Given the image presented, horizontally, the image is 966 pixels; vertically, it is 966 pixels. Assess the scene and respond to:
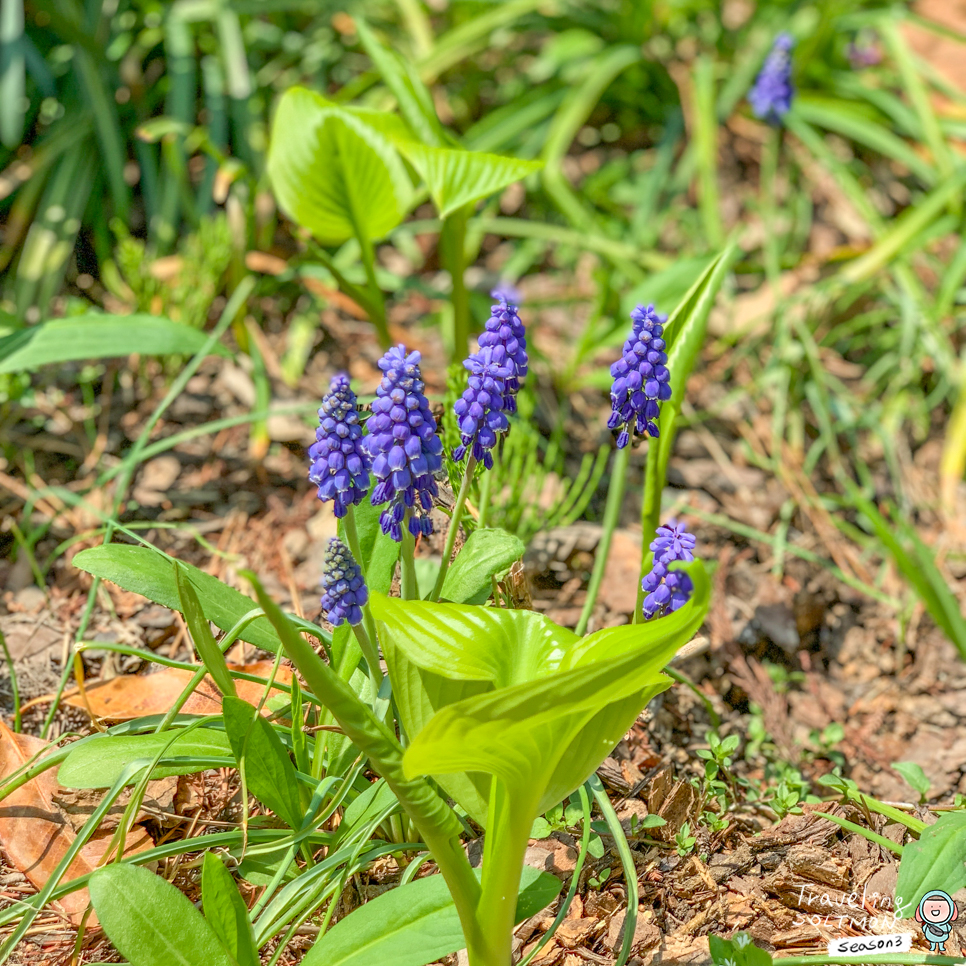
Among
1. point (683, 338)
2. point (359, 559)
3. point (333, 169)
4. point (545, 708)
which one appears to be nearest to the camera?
point (545, 708)

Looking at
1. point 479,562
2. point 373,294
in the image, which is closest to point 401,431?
point 479,562

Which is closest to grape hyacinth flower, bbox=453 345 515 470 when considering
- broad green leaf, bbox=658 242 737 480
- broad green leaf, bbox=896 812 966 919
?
broad green leaf, bbox=658 242 737 480

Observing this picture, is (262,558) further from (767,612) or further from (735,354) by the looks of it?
(735,354)

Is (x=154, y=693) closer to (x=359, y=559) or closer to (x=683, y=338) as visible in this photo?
(x=359, y=559)

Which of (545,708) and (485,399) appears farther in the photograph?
(485,399)

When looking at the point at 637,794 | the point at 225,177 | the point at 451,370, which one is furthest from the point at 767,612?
the point at 225,177

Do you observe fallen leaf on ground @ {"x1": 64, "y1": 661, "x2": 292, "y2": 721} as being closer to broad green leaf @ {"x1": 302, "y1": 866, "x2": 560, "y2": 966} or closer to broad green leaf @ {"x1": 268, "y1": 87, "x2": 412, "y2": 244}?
broad green leaf @ {"x1": 302, "y1": 866, "x2": 560, "y2": 966}

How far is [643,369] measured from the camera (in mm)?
1565

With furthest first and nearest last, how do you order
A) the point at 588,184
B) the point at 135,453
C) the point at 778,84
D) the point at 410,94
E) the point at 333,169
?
1. the point at 588,184
2. the point at 778,84
3. the point at 410,94
4. the point at 333,169
5. the point at 135,453

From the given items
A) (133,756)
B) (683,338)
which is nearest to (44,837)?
(133,756)

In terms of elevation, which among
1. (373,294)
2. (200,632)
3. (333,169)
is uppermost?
(333,169)

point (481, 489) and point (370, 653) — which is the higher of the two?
point (481, 489)

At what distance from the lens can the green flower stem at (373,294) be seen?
251cm

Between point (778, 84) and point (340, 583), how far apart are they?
2320 millimetres
